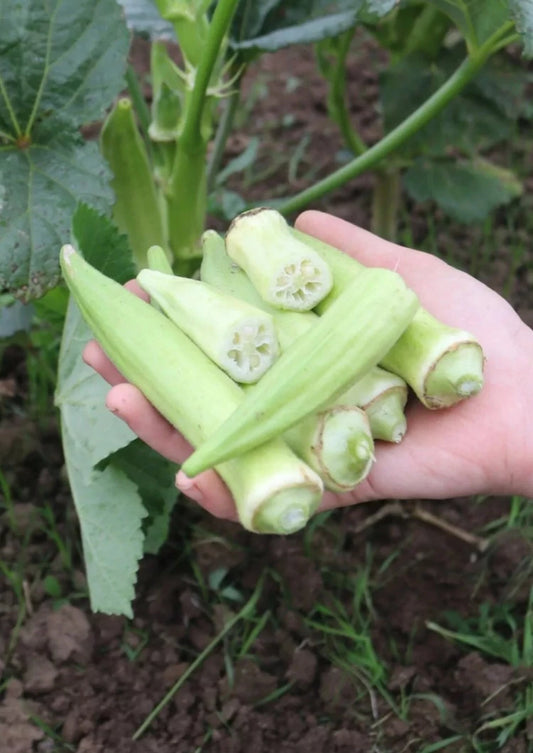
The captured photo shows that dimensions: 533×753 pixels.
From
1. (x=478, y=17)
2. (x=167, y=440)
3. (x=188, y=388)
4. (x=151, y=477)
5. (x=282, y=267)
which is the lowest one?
(x=151, y=477)

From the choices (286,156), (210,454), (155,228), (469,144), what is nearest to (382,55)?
(286,156)

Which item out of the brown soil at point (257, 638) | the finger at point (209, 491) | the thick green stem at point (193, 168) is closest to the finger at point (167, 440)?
the finger at point (209, 491)

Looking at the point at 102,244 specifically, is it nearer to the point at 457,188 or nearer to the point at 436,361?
the point at 436,361

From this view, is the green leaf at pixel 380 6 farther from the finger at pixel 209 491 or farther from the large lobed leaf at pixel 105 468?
the finger at pixel 209 491

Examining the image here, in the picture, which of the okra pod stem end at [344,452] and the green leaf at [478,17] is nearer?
the okra pod stem end at [344,452]

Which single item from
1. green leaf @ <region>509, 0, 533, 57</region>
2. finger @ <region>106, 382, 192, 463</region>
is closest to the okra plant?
green leaf @ <region>509, 0, 533, 57</region>

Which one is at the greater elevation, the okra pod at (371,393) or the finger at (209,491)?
the okra pod at (371,393)

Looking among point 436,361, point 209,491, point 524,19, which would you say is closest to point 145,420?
point 209,491
